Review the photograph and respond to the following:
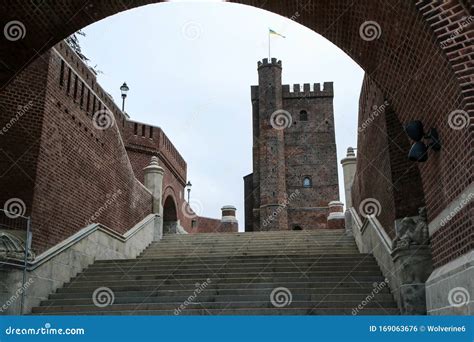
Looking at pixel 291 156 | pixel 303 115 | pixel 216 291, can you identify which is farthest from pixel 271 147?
pixel 216 291

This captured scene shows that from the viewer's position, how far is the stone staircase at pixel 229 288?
24.7 feet

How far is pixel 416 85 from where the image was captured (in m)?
5.64

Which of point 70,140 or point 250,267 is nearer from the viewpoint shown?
point 250,267

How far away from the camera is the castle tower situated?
38562 mm

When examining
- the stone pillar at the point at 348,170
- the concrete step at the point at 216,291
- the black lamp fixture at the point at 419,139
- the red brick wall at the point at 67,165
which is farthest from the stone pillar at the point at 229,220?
the black lamp fixture at the point at 419,139

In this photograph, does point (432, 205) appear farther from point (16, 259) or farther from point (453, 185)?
point (16, 259)

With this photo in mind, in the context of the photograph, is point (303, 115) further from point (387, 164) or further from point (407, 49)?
point (407, 49)

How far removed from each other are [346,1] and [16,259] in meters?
6.65

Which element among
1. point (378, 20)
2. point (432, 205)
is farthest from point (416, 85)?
point (432, 205)

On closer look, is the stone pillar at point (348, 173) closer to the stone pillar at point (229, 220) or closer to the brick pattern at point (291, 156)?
the stone pillar at point (229, 220)

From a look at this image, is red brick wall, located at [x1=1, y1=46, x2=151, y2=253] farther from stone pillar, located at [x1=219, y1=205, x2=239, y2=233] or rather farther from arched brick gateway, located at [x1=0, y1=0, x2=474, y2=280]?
stone pillar, located at [x1=219, y1=205, x2=239, y2=233]

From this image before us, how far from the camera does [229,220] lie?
77.3 ft

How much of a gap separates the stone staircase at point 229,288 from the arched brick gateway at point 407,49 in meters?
2.46

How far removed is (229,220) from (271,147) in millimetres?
17891
